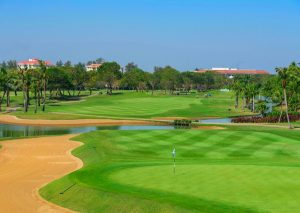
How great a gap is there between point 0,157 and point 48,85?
112m

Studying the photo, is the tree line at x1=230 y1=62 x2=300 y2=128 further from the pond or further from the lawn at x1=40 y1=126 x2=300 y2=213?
the lawn at x1=40 y1=126 x2=300 y2=213

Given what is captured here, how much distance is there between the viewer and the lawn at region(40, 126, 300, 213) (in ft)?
78.8

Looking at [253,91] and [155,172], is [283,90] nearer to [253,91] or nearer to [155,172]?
[253,91]

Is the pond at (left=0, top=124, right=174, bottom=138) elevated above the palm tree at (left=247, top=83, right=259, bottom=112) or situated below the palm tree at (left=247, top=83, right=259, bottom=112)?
below

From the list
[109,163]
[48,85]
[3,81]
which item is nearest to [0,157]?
[109,163]

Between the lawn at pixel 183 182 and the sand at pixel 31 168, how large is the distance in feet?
3.93

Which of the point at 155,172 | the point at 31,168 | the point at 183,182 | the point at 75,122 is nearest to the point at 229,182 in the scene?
the point at 183,182

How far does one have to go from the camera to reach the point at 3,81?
124 meters

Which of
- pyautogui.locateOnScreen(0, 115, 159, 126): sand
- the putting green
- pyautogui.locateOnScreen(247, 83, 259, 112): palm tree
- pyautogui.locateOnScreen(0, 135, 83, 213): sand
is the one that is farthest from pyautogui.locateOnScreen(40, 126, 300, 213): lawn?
pyautogui.locateOnScreen(247, 83, 259, 112): palm tree

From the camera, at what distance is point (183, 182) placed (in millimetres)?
28406

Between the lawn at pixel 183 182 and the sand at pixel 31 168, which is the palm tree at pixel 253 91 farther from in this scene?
the lawn at pixel 183 182

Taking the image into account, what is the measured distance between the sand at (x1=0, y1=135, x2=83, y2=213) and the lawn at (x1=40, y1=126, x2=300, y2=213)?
1197mm

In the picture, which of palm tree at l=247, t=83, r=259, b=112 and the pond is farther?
palm tree at l=247, t=83, r=259, b=112

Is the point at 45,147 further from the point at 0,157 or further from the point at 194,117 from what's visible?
the point at 194,117
